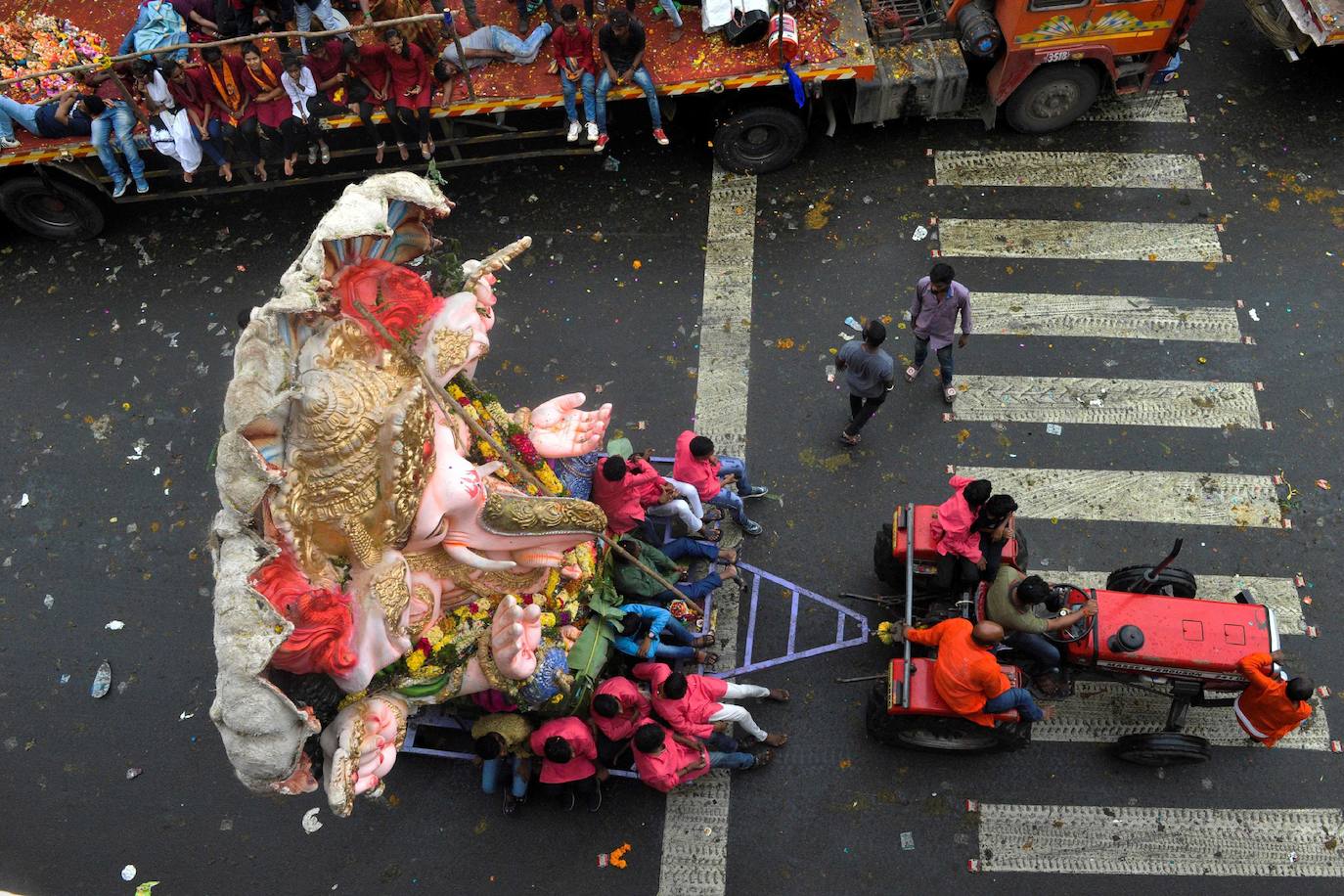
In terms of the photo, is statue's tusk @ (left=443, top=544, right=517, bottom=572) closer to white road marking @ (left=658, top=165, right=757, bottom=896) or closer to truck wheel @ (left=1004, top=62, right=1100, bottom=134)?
white road marking @ (left=658, top=165, right=757, bottom=896)

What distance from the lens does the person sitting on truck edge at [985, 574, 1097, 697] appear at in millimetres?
6555

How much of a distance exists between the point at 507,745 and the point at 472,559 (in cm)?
158

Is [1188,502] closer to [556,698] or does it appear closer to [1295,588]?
[1295,588]

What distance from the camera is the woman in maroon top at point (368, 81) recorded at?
9.41 m

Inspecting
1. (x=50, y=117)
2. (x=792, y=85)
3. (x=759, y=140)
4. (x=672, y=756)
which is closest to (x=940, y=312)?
(x=792, y=85)

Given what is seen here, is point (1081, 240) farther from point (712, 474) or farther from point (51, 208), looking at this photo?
point (51, 208)

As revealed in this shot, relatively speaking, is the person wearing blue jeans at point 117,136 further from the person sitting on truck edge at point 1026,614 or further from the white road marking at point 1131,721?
the white road marking at point 1131,721

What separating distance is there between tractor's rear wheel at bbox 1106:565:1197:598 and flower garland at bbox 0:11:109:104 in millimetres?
10604

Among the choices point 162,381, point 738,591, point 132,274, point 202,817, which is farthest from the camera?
point 132,274

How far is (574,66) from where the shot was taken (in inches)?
383

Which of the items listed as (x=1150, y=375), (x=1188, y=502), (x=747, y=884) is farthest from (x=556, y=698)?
(x=1150, y=375)

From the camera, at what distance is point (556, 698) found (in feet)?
21.5

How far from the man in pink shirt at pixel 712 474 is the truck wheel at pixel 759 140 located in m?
3.79

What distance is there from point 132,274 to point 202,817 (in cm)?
584
